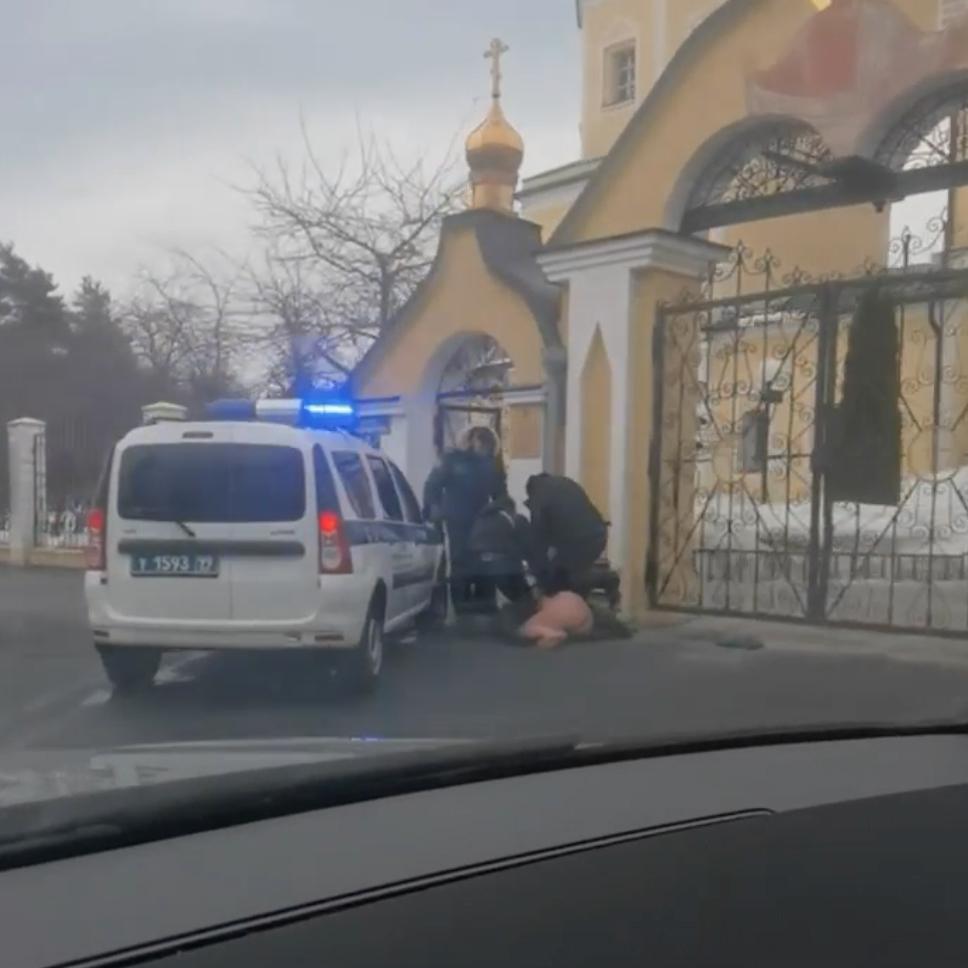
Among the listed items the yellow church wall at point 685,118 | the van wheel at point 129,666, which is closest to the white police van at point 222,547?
the van wheel at point 129,666

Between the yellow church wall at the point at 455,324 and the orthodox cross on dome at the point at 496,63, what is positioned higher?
the orthodox cross on dome at the point at 496,63

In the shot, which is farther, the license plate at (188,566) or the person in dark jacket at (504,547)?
the person in dark jacket at (504,547)

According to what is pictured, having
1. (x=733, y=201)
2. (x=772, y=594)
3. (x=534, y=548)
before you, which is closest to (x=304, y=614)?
(x=534, y=548)

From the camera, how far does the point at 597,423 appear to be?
12.0 m

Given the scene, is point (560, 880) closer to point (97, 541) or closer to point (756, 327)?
point (97, 541)

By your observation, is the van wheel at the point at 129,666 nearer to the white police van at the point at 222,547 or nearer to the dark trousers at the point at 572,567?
the white police van at the point at 222,547

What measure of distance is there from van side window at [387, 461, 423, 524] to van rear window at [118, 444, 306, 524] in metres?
1.99

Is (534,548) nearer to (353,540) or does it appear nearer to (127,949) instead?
(353,540)

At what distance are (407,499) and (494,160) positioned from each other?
5572mm

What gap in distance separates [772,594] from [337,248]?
12.7m

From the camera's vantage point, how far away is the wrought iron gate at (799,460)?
33.2 ft

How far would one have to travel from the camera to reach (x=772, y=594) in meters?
10.8

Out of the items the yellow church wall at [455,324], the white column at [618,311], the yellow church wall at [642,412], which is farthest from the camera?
the yellow church wall at [455,324]

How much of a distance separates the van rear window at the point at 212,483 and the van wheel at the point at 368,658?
0.87m
